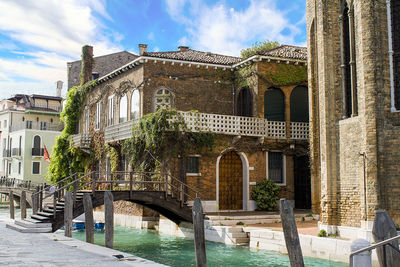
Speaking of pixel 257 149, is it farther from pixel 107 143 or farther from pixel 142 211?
pixel 107 143

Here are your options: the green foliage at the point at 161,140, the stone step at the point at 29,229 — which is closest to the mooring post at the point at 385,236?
the stone step at the point at 29,229

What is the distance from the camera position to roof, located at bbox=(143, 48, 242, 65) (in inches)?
947

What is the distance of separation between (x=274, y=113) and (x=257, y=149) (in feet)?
7.01

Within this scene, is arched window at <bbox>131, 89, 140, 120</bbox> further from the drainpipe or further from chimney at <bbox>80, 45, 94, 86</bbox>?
the drainpipe

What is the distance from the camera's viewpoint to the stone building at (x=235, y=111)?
2281 centimetres

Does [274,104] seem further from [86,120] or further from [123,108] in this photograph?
[86,120]

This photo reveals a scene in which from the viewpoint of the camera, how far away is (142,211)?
23.0 metres

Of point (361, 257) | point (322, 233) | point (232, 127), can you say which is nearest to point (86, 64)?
point (232, 127)

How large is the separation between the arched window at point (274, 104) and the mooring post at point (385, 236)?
18.0m

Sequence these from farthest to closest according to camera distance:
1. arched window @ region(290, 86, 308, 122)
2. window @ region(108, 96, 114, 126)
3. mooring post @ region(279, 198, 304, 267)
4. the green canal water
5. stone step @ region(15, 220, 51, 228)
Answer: window @ region(108, 96, 114, 126), arched window @ region(290, 86, 308, 122), stone step @ region(15, 220, 51, 228), the green canal water, mooring post @ region(279, 198, 304, 267)

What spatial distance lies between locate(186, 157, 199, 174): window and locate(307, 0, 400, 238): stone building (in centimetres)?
825

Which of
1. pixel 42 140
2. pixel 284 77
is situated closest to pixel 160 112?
pixel 284 77

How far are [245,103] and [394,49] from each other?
1169 cm

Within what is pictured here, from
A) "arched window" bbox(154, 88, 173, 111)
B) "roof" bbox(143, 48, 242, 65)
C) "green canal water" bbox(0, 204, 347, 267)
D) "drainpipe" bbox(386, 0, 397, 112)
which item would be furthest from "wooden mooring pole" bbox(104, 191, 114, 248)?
"roof" bbox(143, 48, 242, 65)
